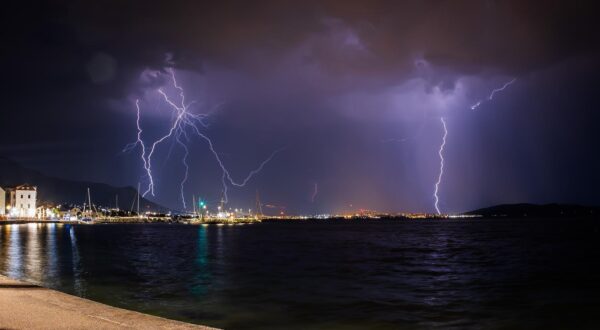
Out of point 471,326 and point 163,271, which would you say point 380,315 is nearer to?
point 471,326

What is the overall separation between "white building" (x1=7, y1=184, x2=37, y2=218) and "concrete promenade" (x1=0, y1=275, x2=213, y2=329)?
162 m

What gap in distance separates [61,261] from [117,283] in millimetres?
13472

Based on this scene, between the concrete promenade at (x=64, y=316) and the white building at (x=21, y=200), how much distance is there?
161722 mm

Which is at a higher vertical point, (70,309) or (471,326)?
(70,309)

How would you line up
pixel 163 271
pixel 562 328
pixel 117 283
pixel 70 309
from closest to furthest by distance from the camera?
1. pixel 70 309
2. pixel 562 328
3. pixel 117 283
4. pixel 163 271

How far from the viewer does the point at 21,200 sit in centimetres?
15575

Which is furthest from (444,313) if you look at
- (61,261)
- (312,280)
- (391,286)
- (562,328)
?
(61,261)

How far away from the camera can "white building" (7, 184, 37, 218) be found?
154 metres

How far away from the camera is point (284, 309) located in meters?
18.2

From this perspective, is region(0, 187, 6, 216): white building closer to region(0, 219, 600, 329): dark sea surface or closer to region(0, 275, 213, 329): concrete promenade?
region(0, 219, 600, 329): dark sea surface

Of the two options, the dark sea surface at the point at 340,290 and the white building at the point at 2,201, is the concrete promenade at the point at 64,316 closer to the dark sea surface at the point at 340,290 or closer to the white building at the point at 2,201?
the dark sea surface at the point at 340,290

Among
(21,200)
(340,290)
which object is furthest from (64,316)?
(21,200)

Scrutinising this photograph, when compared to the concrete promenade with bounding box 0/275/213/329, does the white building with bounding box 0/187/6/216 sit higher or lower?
higher

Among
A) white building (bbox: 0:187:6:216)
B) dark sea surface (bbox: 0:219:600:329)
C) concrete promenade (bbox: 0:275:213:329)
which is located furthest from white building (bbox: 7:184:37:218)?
concrete promenade (bbox: 0:275:213:329)
